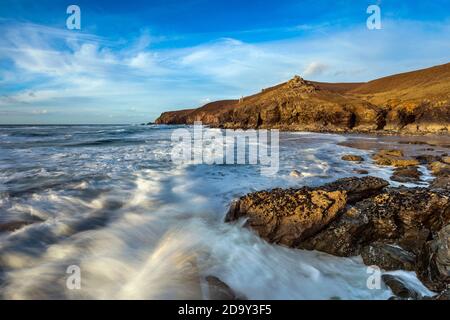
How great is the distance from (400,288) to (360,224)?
3.99 feet

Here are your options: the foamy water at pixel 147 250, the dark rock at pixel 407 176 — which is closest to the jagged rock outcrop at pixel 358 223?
the foamy water at pixel 147 250

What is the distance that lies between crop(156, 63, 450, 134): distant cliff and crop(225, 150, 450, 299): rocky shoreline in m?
30.0

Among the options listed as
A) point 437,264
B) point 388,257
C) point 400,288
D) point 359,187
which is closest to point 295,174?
point 359,187

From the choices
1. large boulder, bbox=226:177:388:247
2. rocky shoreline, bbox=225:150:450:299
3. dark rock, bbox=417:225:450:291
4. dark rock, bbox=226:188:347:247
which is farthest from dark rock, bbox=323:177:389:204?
dark rock, bbox=417:225:450:291

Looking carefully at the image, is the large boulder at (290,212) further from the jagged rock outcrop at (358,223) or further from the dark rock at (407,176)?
the dark rock at (407,176)

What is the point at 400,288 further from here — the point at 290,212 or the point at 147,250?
the point at 147,250

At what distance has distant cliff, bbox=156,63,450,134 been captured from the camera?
3275 cm

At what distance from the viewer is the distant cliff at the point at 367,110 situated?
32.8 meters

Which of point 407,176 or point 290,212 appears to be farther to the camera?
point 407,176

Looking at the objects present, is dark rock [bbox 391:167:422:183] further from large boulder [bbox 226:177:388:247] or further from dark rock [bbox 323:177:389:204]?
large boulder [bbox 226:177:388:247]

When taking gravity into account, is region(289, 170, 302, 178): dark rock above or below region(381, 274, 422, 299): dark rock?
above

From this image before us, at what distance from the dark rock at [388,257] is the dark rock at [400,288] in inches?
11.9

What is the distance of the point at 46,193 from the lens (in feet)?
25.1

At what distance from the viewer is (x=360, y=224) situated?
4.59 metres
